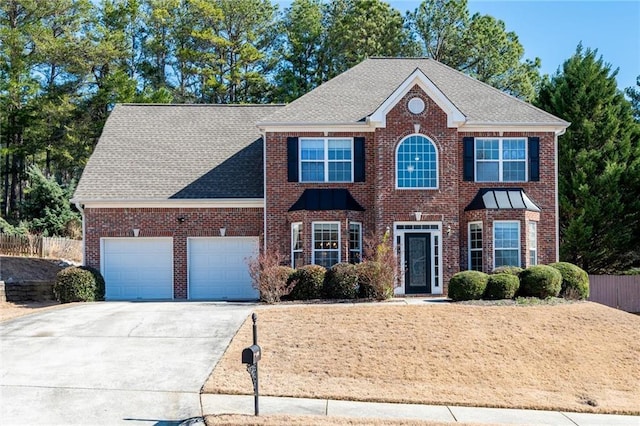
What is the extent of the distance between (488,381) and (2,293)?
16714 millimetres

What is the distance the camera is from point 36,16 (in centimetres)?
4266

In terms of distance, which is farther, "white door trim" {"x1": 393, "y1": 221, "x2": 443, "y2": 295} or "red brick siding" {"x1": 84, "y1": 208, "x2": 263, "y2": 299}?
"red brick siding" {"x1": 84, "y1": 208, "x2": 263, "y2": 299}

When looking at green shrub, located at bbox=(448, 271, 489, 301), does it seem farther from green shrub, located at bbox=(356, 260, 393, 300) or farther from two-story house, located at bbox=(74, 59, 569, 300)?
two-story house, located at bbox=(74, 59, 569, 300)

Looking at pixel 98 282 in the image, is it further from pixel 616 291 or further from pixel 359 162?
pixel 616 291

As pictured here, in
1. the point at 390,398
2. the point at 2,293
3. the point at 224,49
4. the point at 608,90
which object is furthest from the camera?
the point at 224,49

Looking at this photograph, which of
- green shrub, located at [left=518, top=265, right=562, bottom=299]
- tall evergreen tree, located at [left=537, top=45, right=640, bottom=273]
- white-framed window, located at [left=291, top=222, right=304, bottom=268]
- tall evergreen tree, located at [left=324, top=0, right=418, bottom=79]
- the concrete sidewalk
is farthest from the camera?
tall evergreen tree, located at [left=324, top=0, right=418, bottom=79]

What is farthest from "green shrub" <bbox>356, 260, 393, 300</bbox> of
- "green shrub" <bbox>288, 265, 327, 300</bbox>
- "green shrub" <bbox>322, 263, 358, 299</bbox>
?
"green shrub" <bbox>288, 265, 327, 300</bbox>

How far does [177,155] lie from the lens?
25031mm

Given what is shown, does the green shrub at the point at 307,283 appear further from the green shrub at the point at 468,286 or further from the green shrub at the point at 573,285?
the green shrub at the point at 573,285

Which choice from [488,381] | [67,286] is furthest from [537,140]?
[67,286]

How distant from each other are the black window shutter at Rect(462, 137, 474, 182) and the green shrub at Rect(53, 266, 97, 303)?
1250 cm

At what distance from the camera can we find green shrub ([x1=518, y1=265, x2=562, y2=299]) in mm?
19422

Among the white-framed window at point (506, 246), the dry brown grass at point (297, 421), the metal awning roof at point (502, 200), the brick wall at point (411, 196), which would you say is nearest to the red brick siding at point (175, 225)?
the brick wall at point (411, 196)

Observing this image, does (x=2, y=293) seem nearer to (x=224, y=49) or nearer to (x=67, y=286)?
(x=67, y=286)
